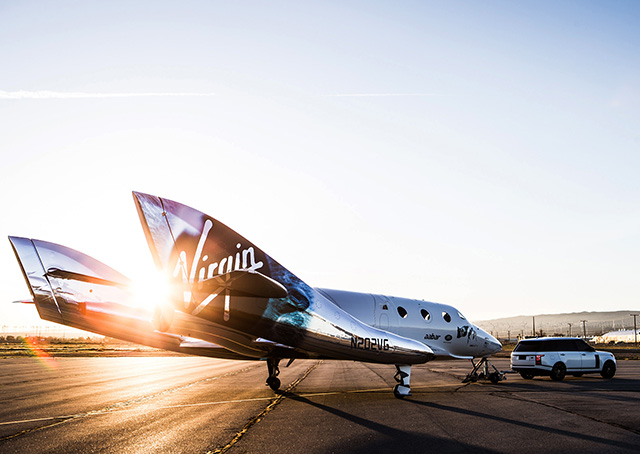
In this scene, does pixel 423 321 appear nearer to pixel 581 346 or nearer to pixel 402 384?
pixel 402 384

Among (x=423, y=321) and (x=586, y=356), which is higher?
(x=423, y=321)

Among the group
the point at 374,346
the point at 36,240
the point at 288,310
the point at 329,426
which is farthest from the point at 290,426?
the point at 36,240

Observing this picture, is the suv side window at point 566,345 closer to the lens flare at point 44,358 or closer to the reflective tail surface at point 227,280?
the reflective tail surface at point 227,280

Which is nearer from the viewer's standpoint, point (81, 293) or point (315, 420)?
point (315, 420)

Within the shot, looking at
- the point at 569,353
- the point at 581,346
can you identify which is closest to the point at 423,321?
the point at 569,353

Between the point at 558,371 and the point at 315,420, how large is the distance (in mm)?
16189

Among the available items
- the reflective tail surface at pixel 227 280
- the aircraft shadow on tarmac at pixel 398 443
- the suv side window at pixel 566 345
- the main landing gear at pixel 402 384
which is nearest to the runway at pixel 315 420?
the aircraft shadow on tarmac at pixel 398 443

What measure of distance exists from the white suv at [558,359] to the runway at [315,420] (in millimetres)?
4409

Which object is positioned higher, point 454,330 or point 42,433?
point 454,330

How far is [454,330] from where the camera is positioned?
806 inches

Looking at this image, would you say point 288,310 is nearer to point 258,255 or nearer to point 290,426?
point 258,255

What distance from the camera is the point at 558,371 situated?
23.1m

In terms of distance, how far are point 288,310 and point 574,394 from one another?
10.4m

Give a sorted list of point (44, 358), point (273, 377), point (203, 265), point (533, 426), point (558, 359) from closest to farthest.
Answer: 1. point (533, 426)
2. point (203, 265)
3. point (273, 377)
4. point (558, 359)
5. point (44, 358)
